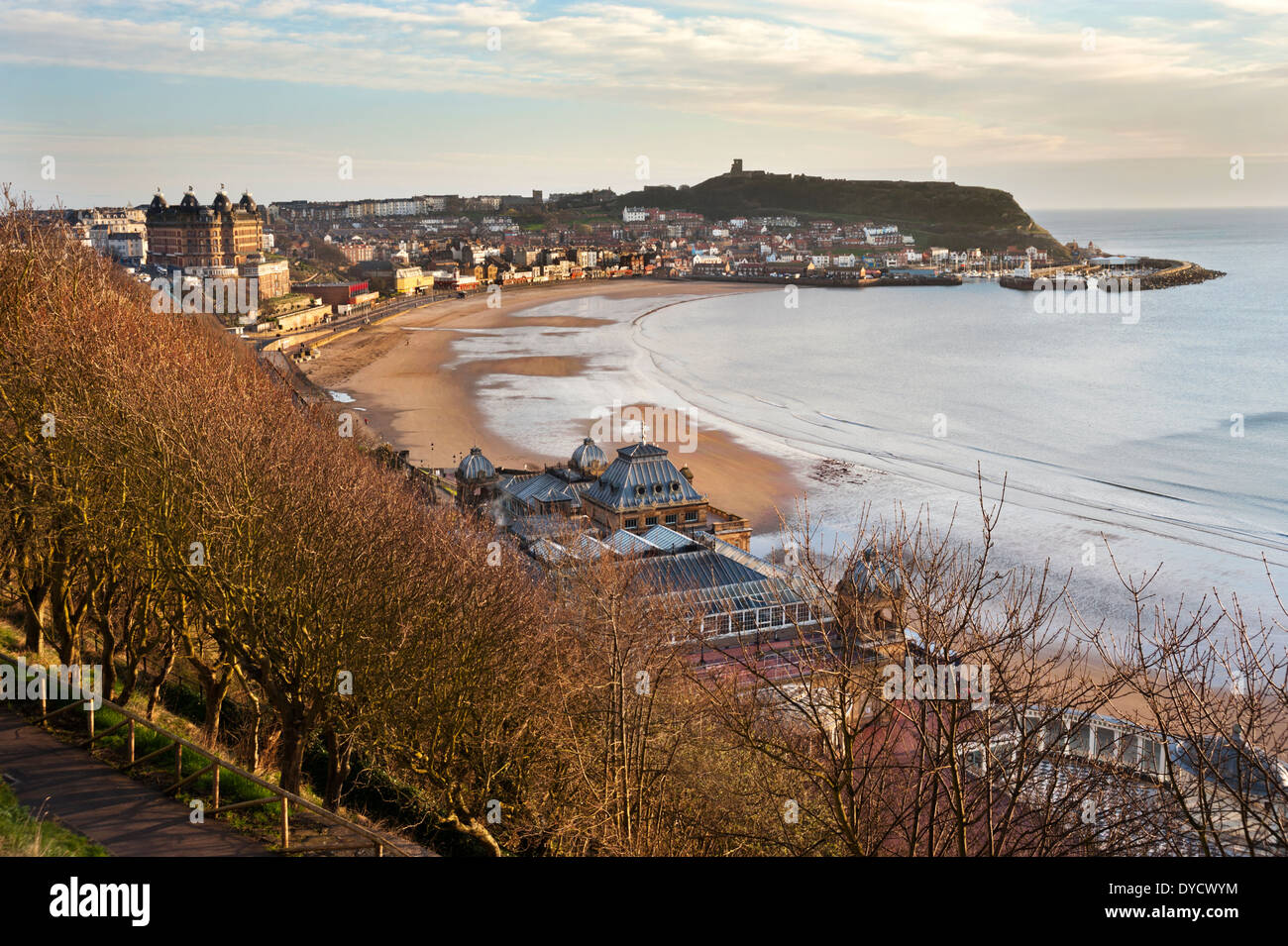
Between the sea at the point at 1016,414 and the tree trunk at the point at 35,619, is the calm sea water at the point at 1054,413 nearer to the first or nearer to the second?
the sea at the point at 1016,414

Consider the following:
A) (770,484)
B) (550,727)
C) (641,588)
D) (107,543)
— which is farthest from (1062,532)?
(107,543)

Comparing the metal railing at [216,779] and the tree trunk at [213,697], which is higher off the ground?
the metal railing at [216,779]

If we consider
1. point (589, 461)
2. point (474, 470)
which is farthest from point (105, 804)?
point (474, 470)

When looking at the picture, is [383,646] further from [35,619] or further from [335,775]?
[35,619]

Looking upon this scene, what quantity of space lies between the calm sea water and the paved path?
24.0m

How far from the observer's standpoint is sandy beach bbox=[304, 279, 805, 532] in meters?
42.6

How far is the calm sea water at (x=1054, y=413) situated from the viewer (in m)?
35.0

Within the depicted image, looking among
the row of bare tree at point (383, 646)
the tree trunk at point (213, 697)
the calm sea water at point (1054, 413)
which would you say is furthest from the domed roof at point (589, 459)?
the tree trunk at point (213, 697)

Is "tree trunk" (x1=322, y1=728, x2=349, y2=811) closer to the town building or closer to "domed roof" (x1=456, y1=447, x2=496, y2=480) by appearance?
"domed roof" (x1=456, y1=447, x2=496, y2=480)

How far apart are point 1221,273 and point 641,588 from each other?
15240cm

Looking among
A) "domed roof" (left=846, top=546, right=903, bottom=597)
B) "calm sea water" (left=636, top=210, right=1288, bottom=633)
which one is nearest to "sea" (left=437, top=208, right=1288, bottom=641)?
"calm sea water" (left=636, top=210, right=1288, bottom=633)

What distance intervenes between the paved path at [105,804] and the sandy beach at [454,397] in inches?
319
